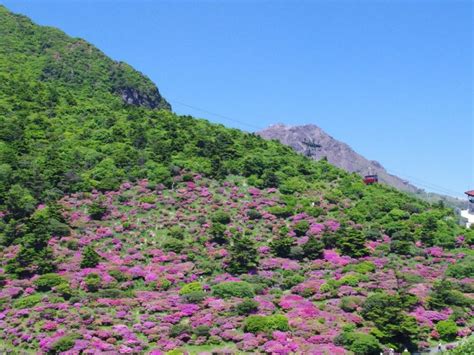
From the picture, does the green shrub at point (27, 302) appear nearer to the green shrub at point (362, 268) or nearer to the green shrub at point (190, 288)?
the green shrub at point (190, 288)

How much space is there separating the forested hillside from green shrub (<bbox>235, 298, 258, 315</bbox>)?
176 millimetres

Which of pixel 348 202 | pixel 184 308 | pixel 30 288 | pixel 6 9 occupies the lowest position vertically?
pixel 30 288

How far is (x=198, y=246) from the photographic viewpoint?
196ft

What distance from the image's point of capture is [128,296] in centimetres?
4891

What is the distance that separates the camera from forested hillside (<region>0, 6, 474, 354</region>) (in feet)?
141

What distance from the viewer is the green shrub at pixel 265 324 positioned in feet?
139

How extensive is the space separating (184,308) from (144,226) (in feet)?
60.1

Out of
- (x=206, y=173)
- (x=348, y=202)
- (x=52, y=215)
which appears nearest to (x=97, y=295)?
(x=52, y=215)

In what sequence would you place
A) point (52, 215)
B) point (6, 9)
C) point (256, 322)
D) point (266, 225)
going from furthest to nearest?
point (6, 9) < point (266, 225) < point (52, 215) < point (256, 322)

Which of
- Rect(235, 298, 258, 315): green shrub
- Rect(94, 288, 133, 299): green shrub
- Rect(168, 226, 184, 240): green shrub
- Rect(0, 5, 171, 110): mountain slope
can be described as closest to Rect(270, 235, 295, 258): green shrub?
Rect(168, 226, 184, 240): green shrub

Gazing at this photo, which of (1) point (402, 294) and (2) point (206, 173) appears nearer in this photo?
(1) point (402, 294)

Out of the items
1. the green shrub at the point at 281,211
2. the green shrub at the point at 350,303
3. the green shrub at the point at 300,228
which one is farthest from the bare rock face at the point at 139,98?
the green shrub at the point at 350,303

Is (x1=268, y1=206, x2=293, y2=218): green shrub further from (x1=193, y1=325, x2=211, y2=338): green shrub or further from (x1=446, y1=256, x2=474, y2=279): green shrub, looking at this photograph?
(x1=193, y1=325, x2=211, y2=338): green shrub

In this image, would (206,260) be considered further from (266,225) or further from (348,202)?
(348,202)
